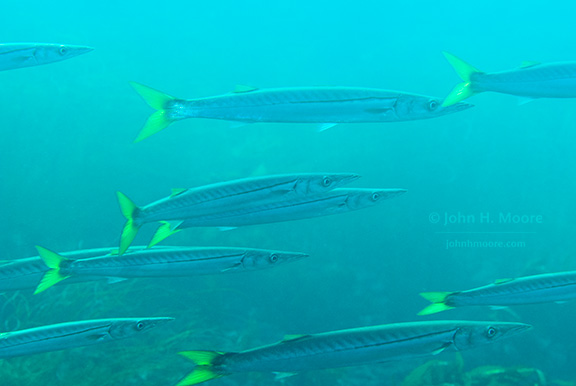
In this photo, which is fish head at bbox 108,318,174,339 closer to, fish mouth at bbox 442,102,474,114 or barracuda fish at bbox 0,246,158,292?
barracuda fish at bbox 0,246,158,292

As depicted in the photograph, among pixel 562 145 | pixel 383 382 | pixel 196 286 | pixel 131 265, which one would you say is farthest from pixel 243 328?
pixel 562 145

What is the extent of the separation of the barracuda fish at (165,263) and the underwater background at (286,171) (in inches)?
137

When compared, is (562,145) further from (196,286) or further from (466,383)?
(196,286)

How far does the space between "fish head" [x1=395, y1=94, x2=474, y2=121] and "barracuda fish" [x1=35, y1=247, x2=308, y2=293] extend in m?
1.77

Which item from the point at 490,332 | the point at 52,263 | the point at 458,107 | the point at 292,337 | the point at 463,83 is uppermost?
the point at 463,83

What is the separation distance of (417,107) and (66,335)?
160 inches

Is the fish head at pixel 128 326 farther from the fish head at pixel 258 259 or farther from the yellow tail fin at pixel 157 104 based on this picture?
the yellow tail fin at pixel 157 104

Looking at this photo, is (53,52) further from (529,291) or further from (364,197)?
(529,291)

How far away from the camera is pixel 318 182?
3.83 metres

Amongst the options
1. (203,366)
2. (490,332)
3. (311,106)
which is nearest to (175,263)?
(203,366)

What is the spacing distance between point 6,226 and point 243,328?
736 centimetres

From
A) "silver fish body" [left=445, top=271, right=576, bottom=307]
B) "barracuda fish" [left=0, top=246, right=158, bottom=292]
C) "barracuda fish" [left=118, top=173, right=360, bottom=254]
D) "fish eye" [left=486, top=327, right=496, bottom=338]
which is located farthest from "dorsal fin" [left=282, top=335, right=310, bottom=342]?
"barracuda fish" [left=0, top=246, right=158, bottom=292]

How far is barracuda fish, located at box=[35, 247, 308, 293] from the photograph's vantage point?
4.05 meters

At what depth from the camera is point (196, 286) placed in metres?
9.73
